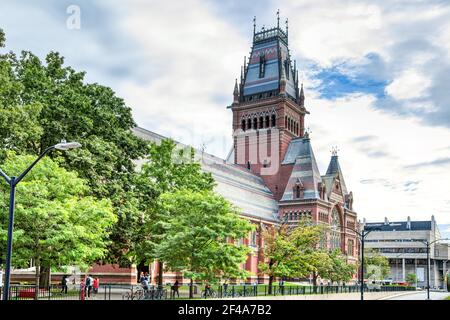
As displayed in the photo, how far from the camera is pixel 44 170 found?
3081cm

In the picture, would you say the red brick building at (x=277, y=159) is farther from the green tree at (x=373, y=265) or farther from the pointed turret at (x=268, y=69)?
the green tree at (x=373, y=265)

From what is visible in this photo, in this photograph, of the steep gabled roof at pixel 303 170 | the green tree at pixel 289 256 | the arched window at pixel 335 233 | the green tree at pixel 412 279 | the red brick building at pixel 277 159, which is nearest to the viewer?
the green tree at pixel 289 256

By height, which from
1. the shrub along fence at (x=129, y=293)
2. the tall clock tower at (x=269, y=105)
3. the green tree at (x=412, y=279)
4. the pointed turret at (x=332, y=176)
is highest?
the tall clock tower at (x=269, y=105)

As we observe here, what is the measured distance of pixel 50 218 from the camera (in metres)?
28.5

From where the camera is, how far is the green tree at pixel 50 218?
28266mm

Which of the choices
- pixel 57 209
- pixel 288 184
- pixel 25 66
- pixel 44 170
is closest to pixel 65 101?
pixel 25 66

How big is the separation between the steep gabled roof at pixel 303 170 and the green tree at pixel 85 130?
60.6m

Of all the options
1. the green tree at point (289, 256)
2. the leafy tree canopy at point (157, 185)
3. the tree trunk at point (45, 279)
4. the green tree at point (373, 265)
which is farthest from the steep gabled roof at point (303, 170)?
the tree trunk at point (45, 279)

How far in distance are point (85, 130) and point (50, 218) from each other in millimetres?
11436

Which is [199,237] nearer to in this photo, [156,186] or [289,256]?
[156,186]

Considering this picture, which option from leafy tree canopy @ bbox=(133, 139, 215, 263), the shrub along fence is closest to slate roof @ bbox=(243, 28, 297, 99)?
leafy tree canopy @ bbox=(133, 139, 215, 263)

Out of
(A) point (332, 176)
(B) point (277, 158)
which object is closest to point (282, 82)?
(B) point (277, 158)

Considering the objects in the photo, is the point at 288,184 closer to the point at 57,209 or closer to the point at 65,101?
the point at 65,101
